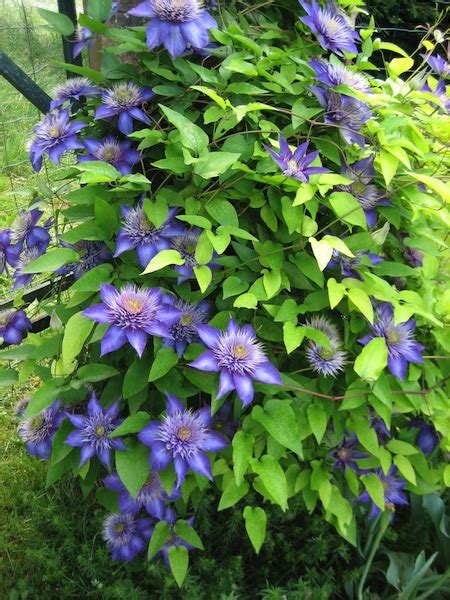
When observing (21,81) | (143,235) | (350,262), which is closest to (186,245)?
(143,235)

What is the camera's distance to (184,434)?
38.1 inches

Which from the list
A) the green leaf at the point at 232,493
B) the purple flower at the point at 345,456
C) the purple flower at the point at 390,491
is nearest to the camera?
the green leaf at the point at 232,493

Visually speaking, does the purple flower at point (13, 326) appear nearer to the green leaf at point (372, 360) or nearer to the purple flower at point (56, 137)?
the purple flower at point (56, 137)

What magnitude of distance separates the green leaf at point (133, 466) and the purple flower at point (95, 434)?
1cm

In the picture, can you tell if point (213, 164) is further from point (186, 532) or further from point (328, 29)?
point (186, 532)

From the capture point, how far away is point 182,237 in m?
1.04

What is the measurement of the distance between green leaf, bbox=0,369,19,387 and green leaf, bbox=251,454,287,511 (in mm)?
468

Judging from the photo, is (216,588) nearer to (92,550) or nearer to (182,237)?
(92,550)

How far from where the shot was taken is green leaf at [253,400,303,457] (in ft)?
3.22

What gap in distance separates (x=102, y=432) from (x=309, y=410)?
0.36 m

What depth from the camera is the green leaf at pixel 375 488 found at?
1192 millimetres

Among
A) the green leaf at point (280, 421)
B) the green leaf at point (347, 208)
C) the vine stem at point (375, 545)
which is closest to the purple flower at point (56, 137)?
the green leaf at point (347, 208)

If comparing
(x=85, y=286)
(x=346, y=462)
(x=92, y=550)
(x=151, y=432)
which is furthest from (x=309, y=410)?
(x=92, y=550)

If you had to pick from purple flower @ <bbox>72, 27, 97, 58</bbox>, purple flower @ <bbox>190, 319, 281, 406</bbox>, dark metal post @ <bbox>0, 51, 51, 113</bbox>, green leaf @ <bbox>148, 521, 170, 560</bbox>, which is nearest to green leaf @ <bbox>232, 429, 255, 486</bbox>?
purple flower @ <bbox>190, 319, 281, 406</bbox>
